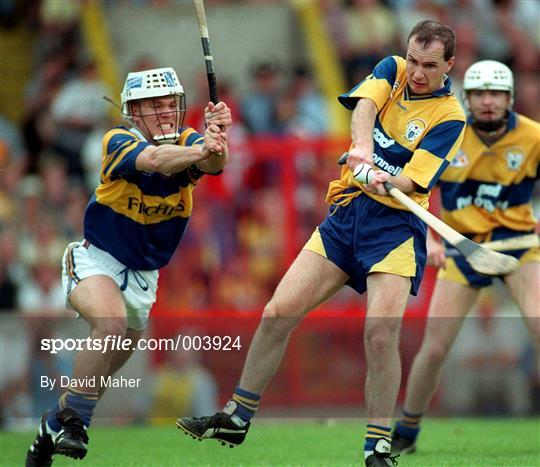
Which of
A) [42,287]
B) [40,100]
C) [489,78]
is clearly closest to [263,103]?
[40,100]

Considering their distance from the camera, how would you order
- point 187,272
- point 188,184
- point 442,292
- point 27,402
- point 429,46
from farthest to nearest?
point 187,272 → point 27,402 → point 442,292 → point 188,184 → point 429,46

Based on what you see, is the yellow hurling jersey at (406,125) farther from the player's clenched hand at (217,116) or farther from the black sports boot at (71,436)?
the black sports boot at (71,436)

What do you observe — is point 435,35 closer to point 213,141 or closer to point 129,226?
point 213,141

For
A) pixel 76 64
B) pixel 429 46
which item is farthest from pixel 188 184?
pixel 76 64

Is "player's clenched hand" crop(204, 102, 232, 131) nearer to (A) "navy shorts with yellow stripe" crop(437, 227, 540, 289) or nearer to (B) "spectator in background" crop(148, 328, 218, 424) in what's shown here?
(A) "navy shorts with yellow stripe" crop(437, 227, 540, 289)

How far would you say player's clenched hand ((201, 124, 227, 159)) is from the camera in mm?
6438

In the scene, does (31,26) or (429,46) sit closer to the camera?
(429,46)

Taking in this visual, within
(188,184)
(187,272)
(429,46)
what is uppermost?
(429,46)

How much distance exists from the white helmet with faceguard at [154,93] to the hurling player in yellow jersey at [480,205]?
185cm

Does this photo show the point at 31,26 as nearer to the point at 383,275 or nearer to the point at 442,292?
the point at 442,292

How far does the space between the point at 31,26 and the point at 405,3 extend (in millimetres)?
4181

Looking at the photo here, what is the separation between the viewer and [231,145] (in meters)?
11.3

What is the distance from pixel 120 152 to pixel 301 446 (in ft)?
8.86

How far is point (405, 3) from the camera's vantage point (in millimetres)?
13898
